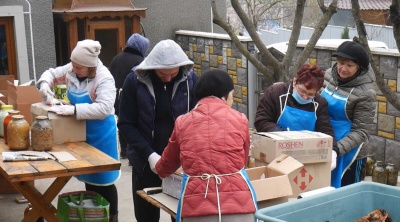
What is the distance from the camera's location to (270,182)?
12.9 ft

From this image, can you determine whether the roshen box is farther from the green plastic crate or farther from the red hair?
the green plastic crate

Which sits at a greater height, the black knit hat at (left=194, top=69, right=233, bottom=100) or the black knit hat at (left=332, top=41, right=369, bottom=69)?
the black knit hat at (left=332, top=41, right=369, bottom=69)

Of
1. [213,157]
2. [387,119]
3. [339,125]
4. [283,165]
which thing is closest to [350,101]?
[339,125]

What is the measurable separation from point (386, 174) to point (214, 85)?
183 inches

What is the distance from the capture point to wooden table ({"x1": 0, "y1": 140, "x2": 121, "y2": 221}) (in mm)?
4488

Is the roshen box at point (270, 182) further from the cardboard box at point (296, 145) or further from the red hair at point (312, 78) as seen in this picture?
the red hair at point (312, 78)

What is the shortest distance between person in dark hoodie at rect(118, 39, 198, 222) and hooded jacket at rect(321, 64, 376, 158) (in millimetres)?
1114

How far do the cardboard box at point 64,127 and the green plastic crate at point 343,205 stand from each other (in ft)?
9.40

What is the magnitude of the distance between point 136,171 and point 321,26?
11.3 ft

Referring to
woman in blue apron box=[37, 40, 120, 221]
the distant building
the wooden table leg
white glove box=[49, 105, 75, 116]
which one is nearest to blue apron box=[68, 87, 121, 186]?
woman in blue apron box=[37, 40, 120, 221]

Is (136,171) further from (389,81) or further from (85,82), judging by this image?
(389,81)

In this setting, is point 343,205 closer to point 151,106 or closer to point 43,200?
point 151,106

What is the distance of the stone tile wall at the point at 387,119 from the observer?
27.2 ft

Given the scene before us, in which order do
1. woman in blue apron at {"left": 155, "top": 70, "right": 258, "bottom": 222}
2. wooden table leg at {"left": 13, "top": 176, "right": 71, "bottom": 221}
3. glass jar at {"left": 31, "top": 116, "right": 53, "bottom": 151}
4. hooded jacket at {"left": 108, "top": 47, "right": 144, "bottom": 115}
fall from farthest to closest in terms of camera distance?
hooded jacket at {"left": 108, "top": 47, "right": 144, "bottom": 115} < wooden table leg at {"left": 13, "top": 176, "right": 71, "bottom": 221} < glass jar at {"left": 31, "top": 116, "right": 53, "bottom": 151} < woman in blue apron at {"left": 155, "top": 70, "right": 258, "bottom": 222}
